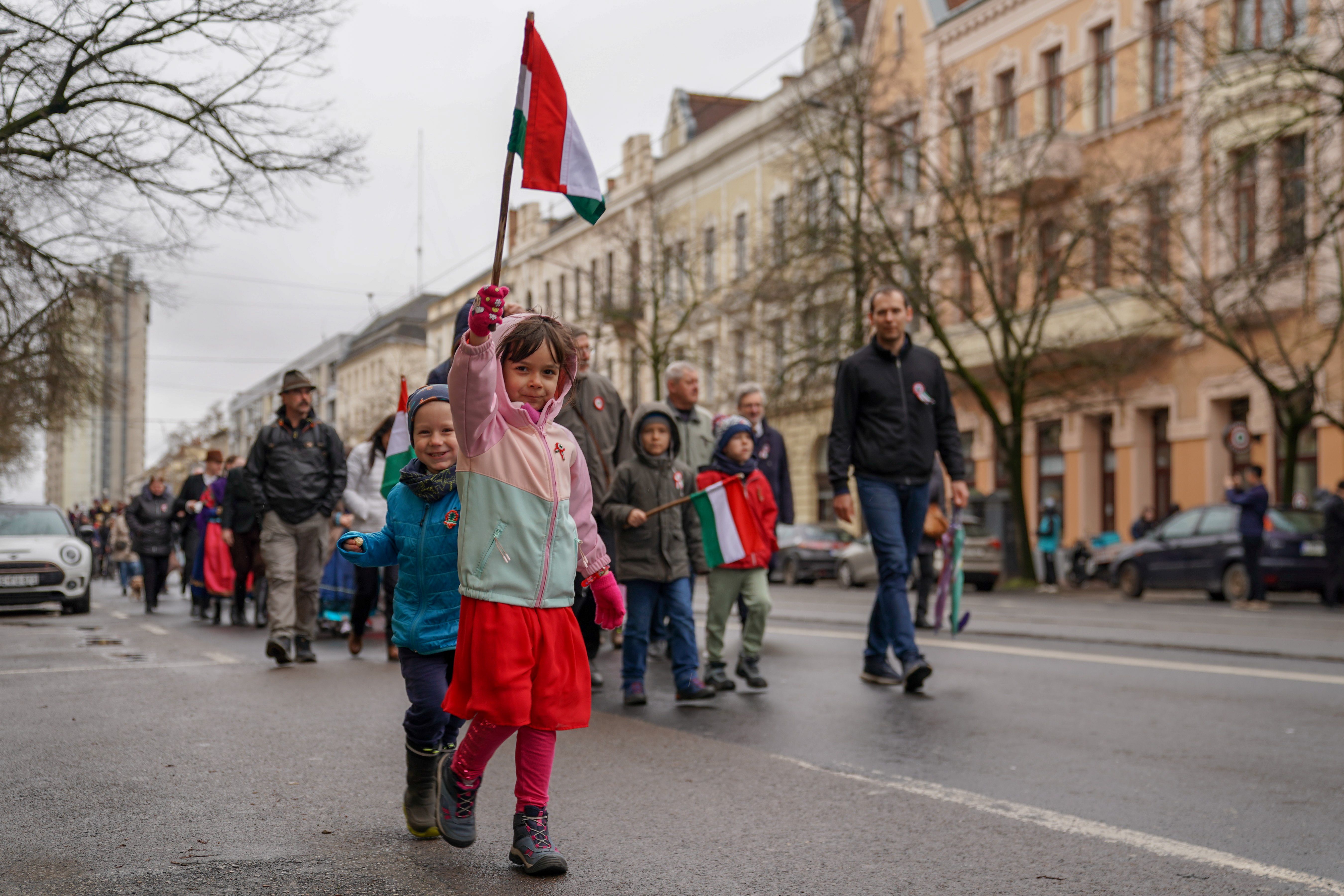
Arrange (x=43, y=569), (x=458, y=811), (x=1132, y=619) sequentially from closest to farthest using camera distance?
1. (x=458, y=811)
2. (x=1132, y=619)
3. (x=43, y=569)

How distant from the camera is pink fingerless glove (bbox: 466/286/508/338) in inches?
141

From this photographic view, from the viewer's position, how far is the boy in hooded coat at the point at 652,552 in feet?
25.0

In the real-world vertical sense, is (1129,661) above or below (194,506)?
below

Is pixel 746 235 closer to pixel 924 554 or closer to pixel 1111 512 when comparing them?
pixel 1111 512

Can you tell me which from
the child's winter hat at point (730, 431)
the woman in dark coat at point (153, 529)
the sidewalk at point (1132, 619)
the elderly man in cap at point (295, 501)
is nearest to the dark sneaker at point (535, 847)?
the child's winter hat at point (730, 431)

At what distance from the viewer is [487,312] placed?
3.64 metres

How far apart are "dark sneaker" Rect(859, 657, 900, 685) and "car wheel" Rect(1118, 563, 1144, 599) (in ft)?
52.8

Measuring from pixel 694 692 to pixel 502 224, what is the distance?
4.27m

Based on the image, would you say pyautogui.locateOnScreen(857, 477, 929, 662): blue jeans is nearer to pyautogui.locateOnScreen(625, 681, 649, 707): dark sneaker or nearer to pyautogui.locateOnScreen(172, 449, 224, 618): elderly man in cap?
pyautogui.locateOnScreen(625, 681, 649, 707): dark sneaker

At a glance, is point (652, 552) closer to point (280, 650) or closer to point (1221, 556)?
point (280, 650)

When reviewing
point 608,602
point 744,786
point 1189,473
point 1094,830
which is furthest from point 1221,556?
point 608,602

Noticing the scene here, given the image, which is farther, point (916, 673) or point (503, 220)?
point (916, 673)

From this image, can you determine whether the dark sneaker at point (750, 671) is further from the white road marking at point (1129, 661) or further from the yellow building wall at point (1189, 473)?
the yellow building wall at point (1189, 473)

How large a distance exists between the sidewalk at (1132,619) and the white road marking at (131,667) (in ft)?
18.4
